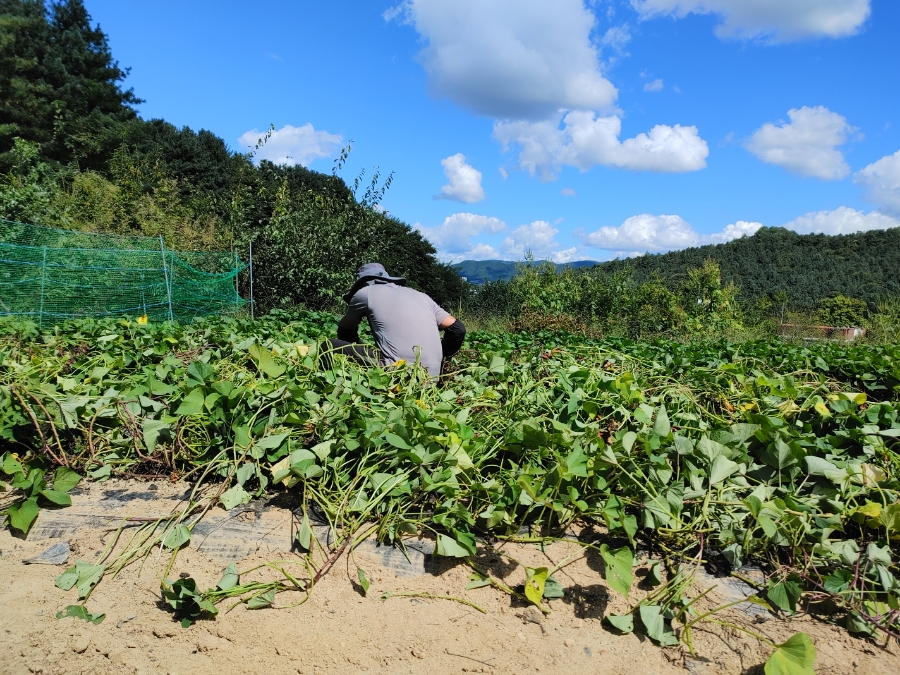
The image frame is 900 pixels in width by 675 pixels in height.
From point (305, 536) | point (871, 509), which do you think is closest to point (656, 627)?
point (871, 509)

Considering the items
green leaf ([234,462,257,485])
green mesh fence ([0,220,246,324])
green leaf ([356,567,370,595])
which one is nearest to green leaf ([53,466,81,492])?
green leaf ([234,462,257,485])

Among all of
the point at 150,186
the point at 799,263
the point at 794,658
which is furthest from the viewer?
the point at 799,263

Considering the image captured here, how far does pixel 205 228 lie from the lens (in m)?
16.8

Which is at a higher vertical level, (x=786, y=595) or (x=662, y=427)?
(x=662, y=427)

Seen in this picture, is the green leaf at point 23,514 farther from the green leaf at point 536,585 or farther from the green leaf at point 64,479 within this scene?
the green leaf at point 536,585

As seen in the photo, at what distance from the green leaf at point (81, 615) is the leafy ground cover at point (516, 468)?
83mm

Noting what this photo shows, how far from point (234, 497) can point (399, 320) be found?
191 cm

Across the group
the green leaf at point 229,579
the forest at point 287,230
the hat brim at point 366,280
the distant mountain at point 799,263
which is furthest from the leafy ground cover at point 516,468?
the distant mountain at point 799,263

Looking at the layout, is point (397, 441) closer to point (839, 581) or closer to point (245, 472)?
point (245, 472)

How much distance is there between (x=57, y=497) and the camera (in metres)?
2.30

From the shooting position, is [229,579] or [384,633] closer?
[384,633]

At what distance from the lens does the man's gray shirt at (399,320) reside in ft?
12.6

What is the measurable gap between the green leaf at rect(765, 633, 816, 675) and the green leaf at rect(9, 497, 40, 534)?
249 centimetres

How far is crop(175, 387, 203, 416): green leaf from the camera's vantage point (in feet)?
7.64
